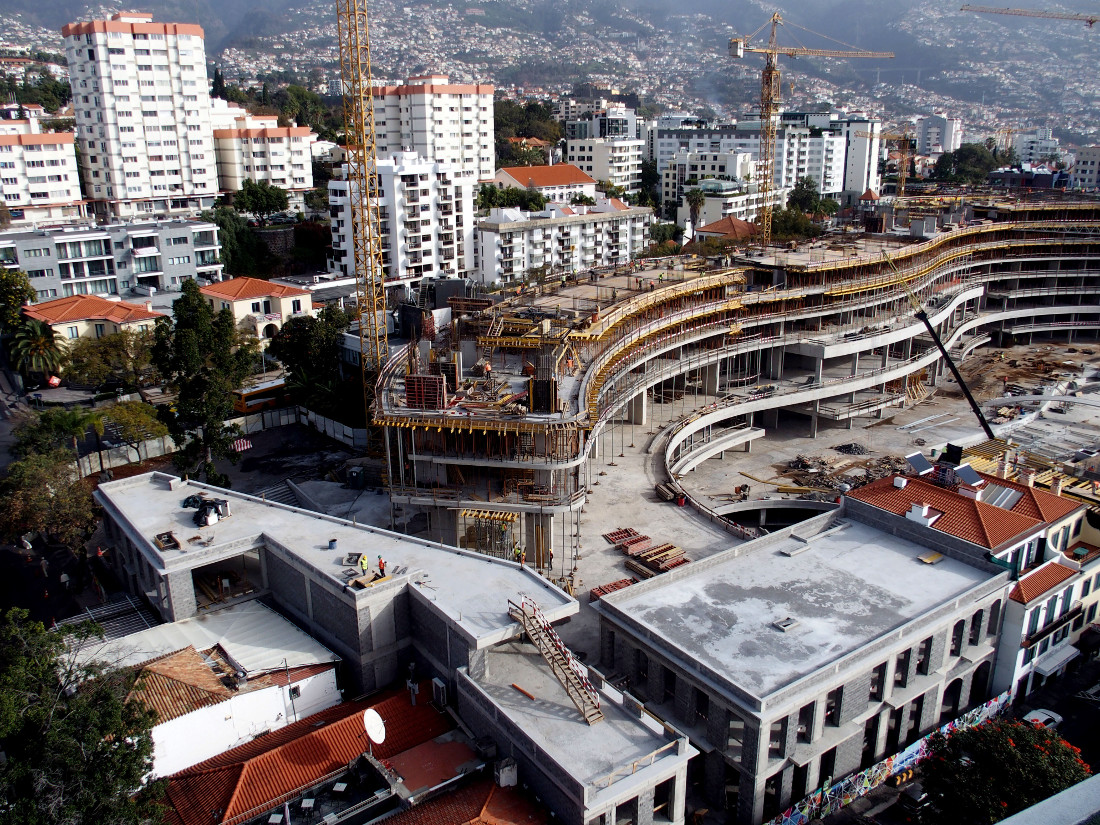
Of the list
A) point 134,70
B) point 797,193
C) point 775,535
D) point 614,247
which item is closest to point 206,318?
point 775,535

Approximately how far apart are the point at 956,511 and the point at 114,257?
71188 millimetres

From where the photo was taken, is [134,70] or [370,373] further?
[134,70]

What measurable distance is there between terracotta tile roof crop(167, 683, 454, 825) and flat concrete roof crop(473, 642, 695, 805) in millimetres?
2642

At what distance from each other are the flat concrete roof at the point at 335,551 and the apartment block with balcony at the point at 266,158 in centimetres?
8144

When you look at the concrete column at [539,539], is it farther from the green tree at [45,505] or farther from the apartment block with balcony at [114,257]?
the apartment block with balcony at [114,257]

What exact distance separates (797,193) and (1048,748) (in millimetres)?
114893

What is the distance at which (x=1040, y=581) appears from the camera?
1293 inches

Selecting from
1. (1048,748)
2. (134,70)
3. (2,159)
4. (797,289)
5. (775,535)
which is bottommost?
(1048,748)

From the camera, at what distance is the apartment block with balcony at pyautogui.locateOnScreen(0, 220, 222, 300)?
72.4 metres

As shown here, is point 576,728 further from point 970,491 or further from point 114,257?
point 114,257

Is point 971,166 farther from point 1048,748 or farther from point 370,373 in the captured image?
point 1048,748

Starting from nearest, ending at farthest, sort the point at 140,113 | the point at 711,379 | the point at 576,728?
the point at 576,728, the point at 711,379, the point at 140,113

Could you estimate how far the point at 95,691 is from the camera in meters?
22.8

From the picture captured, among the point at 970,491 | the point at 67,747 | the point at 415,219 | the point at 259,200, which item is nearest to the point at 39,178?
the point at 259,200
